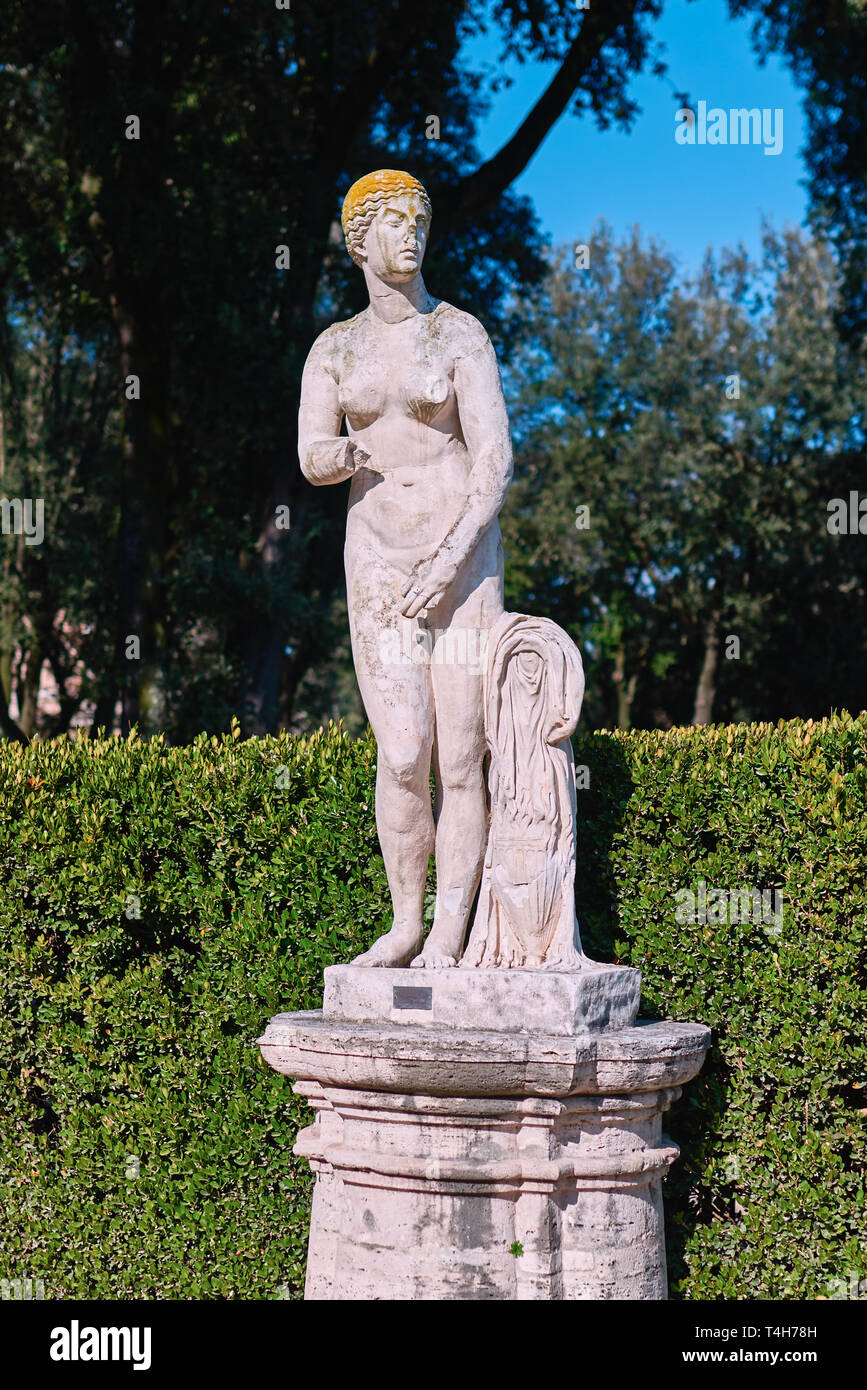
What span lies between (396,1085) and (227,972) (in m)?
1.92

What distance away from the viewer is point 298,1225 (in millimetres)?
5727

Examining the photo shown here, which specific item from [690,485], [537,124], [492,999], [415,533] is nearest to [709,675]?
[690,485]

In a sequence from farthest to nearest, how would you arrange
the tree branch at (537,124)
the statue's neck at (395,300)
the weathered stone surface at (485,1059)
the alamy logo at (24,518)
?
the alamy logo at (24,518)
the tree branch at (537,124)
the statue's neck at (395,300)
the weathered stone surface at (485,1059)

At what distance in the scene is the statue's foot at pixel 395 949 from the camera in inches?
179

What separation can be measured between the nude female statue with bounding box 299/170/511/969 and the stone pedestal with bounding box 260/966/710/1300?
0.41 metres

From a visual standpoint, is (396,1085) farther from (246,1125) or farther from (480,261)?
(480,261)

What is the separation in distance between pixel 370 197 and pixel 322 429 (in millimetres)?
825

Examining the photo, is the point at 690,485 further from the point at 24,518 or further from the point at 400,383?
the point at 400,383

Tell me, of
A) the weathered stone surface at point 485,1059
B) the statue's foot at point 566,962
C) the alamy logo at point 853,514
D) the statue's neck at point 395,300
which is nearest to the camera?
the weathered stone surface at point 485,1059

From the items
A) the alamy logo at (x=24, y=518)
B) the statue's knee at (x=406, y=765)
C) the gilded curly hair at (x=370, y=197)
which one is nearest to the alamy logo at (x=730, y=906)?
the statue's knee at (x=406, y=765)

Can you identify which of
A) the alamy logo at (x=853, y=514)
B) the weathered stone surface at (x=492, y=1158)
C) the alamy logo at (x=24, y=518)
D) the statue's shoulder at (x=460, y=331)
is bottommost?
the weathered stone surface at (x=492, y=1158)

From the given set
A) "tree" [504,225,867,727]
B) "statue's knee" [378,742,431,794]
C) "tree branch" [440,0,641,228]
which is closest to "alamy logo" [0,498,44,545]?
"tree branch" [440,0,641,228]

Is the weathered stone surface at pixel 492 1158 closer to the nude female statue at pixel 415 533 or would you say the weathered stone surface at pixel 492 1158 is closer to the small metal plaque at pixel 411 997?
the small metal plaque at pixel 411 997
